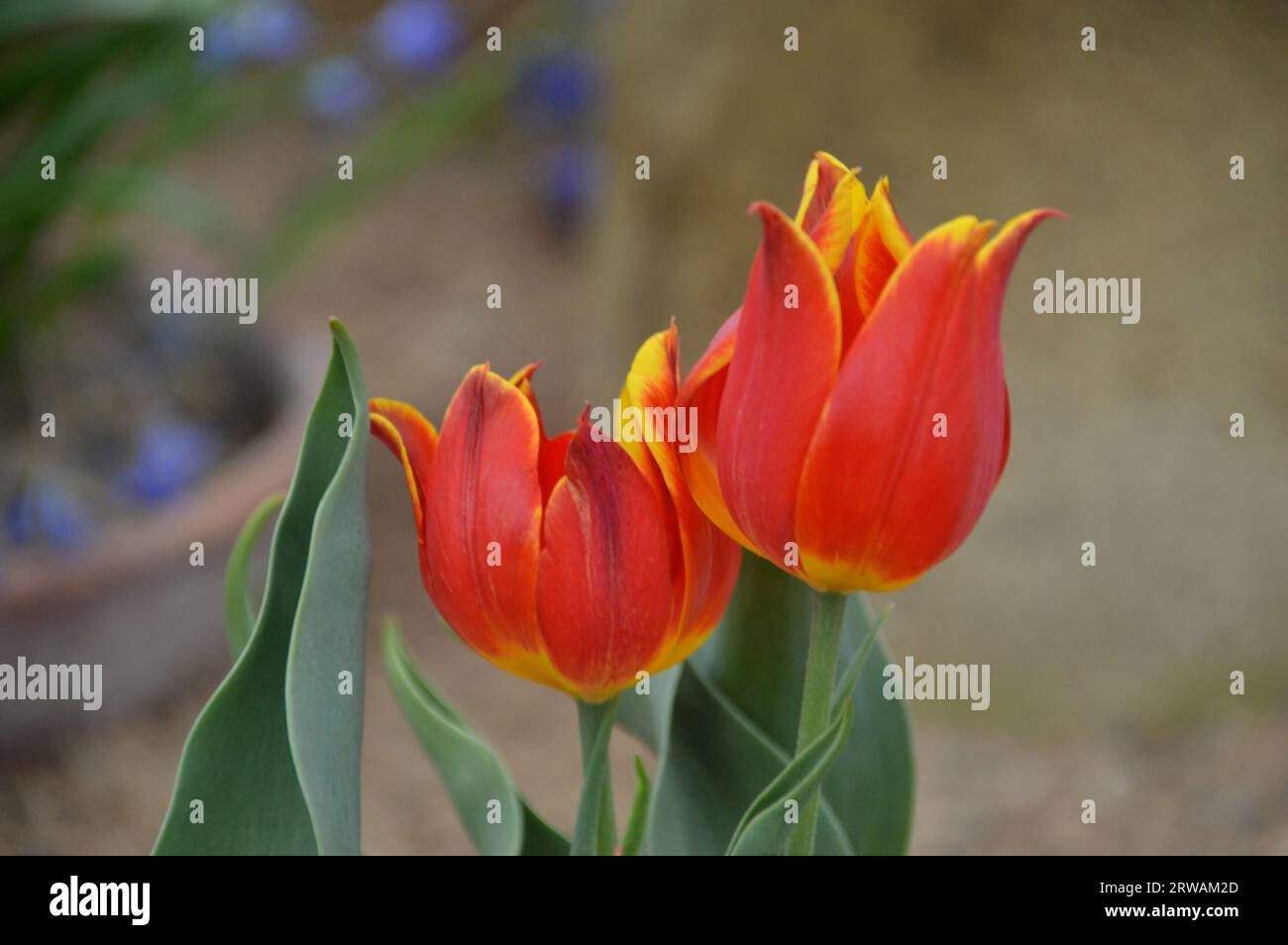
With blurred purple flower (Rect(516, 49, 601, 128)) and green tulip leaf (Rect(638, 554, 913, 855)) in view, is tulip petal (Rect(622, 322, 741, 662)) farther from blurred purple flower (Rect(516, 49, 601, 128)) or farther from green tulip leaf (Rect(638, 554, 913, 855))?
blurred purple flower (Rect(516, 49, 601, 128))

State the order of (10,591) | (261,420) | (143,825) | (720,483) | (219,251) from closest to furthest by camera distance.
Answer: (720,483)
(10,591)
(143,825)
(261,420)
(219,251)

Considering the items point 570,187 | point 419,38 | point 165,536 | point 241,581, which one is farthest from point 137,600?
point 570,187

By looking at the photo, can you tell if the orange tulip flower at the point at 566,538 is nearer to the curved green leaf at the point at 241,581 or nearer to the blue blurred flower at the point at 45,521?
the curved green leaf at the point at 241,581

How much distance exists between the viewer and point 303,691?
0.99ft

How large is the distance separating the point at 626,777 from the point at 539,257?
141 centimetres

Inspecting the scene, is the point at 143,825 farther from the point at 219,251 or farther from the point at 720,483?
the point at 720,483

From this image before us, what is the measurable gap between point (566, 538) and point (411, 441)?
49mm

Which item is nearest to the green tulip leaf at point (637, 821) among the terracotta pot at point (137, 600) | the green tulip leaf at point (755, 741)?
the green tulip leaf at point (755, 741)

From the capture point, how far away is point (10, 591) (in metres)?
1.18

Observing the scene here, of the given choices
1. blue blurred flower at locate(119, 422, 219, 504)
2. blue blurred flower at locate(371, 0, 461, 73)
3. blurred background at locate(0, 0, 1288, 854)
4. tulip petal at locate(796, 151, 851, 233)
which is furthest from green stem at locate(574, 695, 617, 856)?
blue blurred flower at locate(371, 0, 461, 73)

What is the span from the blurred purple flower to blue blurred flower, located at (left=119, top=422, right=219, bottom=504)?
0.95 meters

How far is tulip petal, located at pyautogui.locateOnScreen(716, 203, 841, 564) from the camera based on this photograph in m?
0.28

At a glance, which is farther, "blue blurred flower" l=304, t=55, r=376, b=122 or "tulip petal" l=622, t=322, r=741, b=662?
"blue blurred flower" l=304, t=55, r=376, b=122
